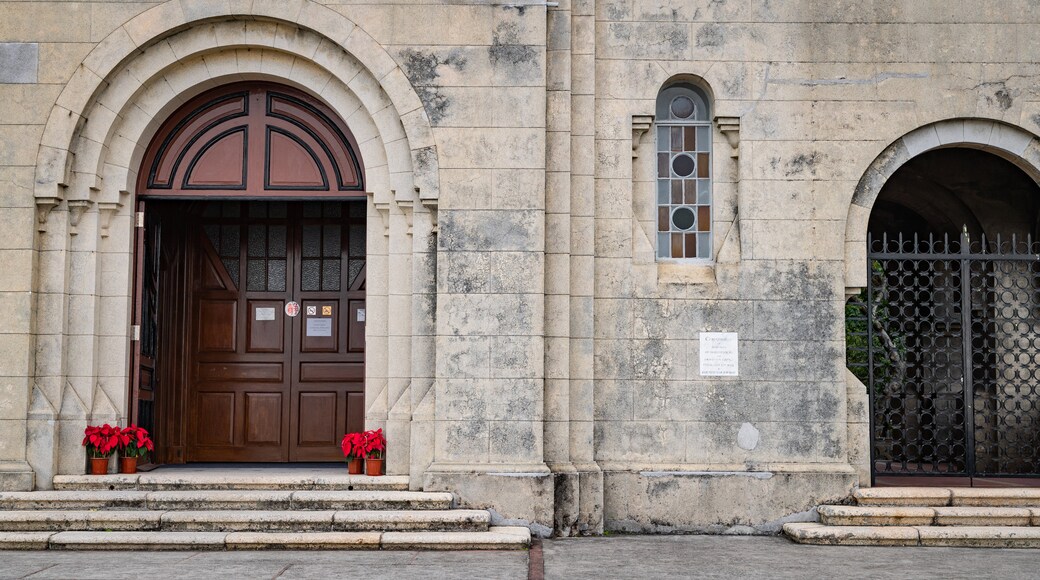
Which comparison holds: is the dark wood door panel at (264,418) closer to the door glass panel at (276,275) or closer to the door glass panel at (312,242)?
the door glass panel at (276,275)

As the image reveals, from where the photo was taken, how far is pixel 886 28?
1023cm

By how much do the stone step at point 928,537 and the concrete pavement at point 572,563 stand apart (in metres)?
0.15

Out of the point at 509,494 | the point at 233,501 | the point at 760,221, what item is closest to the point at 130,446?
the point at 233,501

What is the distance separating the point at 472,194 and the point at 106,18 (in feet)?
12.7

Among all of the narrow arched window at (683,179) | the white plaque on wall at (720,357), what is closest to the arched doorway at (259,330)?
the narrow arched window at (683,179)

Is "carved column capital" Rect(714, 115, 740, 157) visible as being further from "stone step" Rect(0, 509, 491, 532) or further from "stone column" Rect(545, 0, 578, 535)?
"stone step" Rect(0, 509, 491, 532)

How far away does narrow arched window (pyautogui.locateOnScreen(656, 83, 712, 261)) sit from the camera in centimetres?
1039

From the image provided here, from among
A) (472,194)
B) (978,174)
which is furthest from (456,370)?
(978,174)

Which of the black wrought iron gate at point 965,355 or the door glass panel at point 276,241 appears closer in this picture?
the black wrought iron gate at point 965,355

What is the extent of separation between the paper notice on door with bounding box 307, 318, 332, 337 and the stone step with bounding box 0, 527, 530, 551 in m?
3.79

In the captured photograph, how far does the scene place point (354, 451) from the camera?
31.8ft

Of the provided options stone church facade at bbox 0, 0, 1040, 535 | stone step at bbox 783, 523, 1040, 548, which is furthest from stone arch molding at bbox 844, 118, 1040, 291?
stone step at bbox 783, 523, 1040, 548

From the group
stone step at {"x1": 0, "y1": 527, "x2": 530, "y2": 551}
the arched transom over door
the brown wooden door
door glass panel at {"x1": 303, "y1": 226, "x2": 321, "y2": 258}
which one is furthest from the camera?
door glass panel at {"x1": 303, "y1": 226, "x2": 321, "y2": 258}

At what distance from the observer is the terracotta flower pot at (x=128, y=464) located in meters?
9.79
